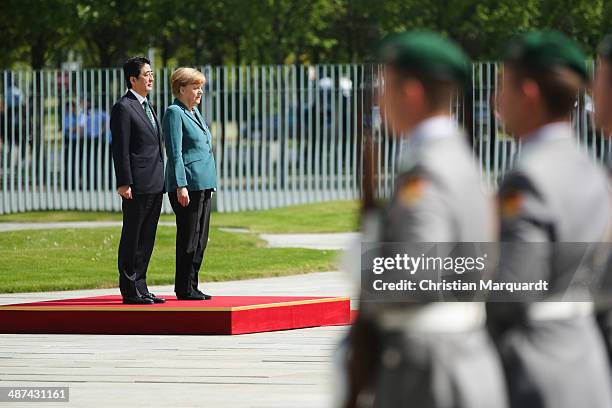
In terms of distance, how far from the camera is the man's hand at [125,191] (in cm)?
1109

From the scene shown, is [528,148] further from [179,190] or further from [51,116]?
[51,116]

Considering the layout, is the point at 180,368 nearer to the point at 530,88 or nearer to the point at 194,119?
the point at 194,119

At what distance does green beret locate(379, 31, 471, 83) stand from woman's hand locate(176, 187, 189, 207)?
24.0 feet

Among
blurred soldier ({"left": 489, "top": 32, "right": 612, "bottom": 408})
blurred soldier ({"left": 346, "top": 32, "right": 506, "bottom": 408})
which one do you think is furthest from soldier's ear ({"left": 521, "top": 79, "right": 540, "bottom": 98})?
blurred soldier ({"left": 346, "top": 32, "right": 506, "bottom": 408})

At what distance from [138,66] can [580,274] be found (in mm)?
7474

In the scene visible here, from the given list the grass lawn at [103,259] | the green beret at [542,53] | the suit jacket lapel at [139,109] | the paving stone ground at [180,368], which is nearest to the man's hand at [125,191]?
the suit jacket lapel at [139,109]

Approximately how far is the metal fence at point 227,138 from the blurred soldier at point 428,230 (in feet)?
77.4

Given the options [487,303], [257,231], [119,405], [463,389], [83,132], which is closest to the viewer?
[463,389]

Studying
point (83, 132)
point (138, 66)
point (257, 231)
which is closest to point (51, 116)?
point (83, 132)

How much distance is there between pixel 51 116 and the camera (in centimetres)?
2852

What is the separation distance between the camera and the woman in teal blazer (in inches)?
442

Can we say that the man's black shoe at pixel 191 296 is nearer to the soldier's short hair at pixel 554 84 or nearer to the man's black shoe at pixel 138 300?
the man's black shoe at pixel 138 300

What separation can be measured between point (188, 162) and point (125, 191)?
0.52m

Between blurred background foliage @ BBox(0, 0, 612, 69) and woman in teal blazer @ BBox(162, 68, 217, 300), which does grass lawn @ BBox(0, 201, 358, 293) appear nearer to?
woman in teal blazer @ BBox(162, 68, 217, 300)
